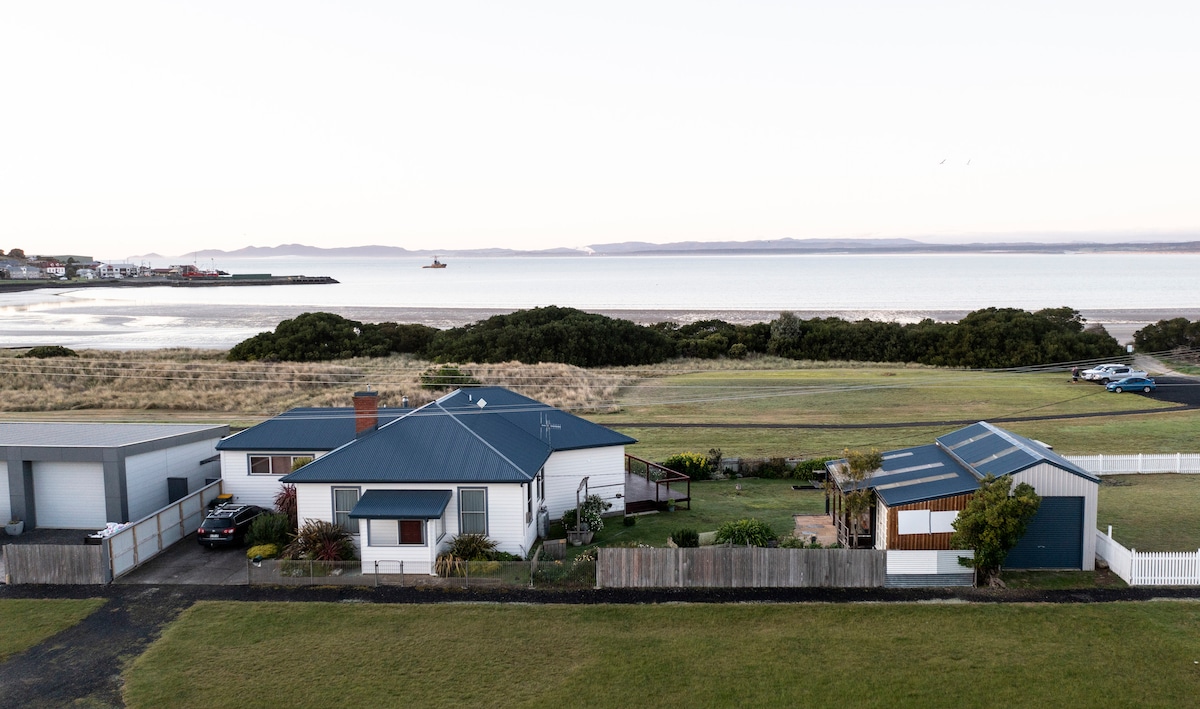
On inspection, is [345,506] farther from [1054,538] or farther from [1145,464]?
[1145,464]

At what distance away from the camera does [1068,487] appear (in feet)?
76.0

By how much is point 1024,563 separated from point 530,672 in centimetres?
1449

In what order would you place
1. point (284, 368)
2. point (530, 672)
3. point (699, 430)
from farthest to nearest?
point (284, 368) → point (699, 430) → point (530, 672)

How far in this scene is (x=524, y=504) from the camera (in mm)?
24859

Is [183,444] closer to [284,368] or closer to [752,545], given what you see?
[752,545]

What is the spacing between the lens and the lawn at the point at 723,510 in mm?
28062

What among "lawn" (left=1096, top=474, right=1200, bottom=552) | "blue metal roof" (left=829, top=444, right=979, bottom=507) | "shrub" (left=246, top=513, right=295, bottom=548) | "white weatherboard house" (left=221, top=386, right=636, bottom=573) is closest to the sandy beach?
"lawn" (left=1096, top=474, right=1200, bottom=552)

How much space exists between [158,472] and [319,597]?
11.2 m

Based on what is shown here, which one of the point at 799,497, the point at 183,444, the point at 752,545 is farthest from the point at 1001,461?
the point at 183,444

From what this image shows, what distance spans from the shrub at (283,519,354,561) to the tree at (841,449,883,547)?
48.6 ft

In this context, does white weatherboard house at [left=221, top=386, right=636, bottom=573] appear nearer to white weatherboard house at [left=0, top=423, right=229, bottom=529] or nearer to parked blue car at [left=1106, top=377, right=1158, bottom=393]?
white weatherboard house at [left=0, top=423, right=229, bottom=529]

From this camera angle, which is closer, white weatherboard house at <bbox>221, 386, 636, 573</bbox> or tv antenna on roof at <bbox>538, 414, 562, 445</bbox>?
white weatherboard house at <bbox>221, 386, 636, 573</bbox>

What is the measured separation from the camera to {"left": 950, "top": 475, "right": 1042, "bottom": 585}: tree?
21531 mm

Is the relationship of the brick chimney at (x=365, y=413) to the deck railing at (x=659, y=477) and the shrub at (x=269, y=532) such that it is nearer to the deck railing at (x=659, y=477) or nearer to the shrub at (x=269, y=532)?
the shrub at (x=269, y=532)
